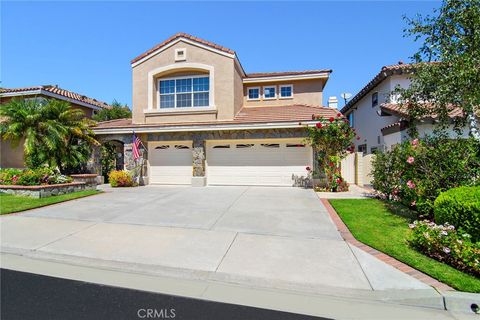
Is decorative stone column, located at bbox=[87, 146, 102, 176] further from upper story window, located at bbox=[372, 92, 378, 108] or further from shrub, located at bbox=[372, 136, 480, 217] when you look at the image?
A: upper story window, located at bbox=[372, 92, 378, 108]

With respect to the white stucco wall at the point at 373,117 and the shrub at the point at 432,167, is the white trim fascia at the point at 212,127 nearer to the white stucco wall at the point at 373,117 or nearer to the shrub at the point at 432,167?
the white stucco wall at the point at 373,117

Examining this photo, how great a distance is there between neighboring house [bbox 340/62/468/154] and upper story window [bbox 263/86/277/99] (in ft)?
19.0

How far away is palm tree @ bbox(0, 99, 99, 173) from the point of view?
529 inches

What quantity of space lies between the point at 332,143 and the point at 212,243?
9.05 meters

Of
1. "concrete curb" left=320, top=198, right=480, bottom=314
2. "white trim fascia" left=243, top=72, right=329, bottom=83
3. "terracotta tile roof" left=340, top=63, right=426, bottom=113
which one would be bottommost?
"concrete curb" left=320, top=198, right=480, bottom=314

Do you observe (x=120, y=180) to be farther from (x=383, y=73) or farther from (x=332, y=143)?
(x=383, y=73)

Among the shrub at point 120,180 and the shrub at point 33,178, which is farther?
the shrub at point 120,180

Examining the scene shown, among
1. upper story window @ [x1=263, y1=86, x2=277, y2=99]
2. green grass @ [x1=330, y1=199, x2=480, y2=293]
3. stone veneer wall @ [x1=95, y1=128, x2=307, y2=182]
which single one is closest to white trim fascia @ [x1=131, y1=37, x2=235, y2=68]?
upper story window @ [x1=263, y1=86, x2=277, y2=99]

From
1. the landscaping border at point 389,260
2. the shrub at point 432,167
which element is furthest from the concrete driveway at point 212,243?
the shrub at point 432,167

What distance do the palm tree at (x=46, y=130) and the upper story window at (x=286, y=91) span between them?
12.2 m

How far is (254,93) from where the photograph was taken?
1867cm

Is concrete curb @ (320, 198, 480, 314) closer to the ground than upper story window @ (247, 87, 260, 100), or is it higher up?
closer to the ground

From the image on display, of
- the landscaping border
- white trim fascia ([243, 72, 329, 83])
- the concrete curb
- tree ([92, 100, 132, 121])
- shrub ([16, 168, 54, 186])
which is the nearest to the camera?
the concrete curb

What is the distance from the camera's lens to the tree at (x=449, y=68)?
6.59m
